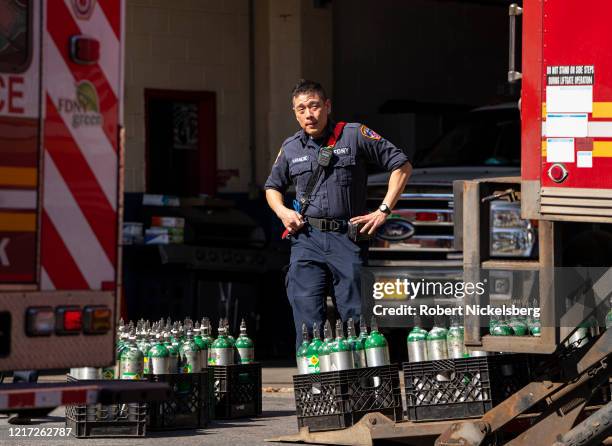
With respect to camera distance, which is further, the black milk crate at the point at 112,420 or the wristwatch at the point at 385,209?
the wristwatch at the point at 385,209

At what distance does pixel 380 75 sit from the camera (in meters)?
17.0

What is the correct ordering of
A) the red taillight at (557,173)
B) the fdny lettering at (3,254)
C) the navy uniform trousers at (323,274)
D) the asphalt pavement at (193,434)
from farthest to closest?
the navy uniform trousers at (323,274) < the asphalt pavement at (193,434) < the red taillight at (557,173) < the fdny lettering at (3,254)

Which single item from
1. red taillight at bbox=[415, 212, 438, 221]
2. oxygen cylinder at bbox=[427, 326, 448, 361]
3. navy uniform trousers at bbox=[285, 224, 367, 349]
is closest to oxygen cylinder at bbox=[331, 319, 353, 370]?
oxygen cylinder at bbox=[427, 326, 448, 361]

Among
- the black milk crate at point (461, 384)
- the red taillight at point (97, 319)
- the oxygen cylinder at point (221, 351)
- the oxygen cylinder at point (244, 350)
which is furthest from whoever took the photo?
the oxygen cylinder at point (244, 350)

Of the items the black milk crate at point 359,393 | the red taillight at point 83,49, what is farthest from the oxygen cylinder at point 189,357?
the red taillight at point 83,49

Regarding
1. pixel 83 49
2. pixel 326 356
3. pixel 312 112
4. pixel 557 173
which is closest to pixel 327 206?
pixel 312 112

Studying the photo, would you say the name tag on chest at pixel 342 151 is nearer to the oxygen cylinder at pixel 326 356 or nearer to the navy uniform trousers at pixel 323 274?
the navy uniform trousers at pixel 323 274

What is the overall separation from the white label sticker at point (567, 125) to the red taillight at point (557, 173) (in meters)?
0.15

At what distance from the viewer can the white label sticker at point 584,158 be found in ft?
22.1

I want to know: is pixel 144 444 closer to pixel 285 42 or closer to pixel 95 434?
pixel 95 434

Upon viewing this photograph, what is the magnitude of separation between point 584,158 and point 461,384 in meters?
1.39

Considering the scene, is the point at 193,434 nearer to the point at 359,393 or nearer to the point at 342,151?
the point at 359,393

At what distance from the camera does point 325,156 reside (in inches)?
348

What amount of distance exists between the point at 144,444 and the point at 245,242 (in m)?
6.23
